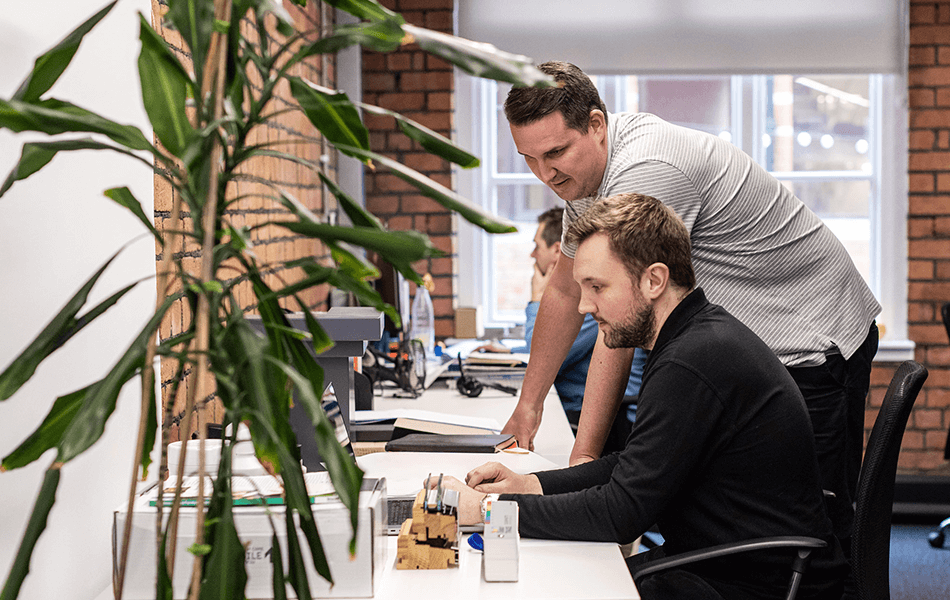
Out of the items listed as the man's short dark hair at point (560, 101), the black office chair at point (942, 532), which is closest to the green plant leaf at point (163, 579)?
the man's short dark hair at point (560, 101)

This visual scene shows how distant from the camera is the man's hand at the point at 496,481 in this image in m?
1.55

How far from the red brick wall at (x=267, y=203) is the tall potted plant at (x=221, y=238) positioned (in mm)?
84

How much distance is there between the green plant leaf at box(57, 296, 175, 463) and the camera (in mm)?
722

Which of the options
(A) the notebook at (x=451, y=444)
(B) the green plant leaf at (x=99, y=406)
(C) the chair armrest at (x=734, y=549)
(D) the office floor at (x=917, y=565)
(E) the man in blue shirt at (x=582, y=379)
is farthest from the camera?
(D) the office floor at (x=917, y=565)

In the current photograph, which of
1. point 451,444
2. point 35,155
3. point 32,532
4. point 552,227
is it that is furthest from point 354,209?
point 552,227

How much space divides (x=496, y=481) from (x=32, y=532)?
0.91m

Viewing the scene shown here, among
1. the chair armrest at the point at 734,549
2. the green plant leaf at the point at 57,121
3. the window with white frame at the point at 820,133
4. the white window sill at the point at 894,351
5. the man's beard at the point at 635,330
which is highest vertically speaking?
the window with white frame at the point at 820,133

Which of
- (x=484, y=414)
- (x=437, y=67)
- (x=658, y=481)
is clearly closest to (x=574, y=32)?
(x=437, y=67)

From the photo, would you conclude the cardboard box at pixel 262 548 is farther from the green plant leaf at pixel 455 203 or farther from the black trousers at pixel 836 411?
the black trousers at pixel 836 411

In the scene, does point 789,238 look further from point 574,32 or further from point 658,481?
point 574,32

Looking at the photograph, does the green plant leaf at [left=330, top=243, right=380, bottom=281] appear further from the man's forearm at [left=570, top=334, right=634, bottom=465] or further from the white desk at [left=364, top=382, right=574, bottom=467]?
the white desk at [left=364, top=382, right=574, bottom=467]

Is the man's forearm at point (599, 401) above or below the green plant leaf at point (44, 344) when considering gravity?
below

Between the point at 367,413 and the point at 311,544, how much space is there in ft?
4.63

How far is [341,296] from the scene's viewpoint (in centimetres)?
348
